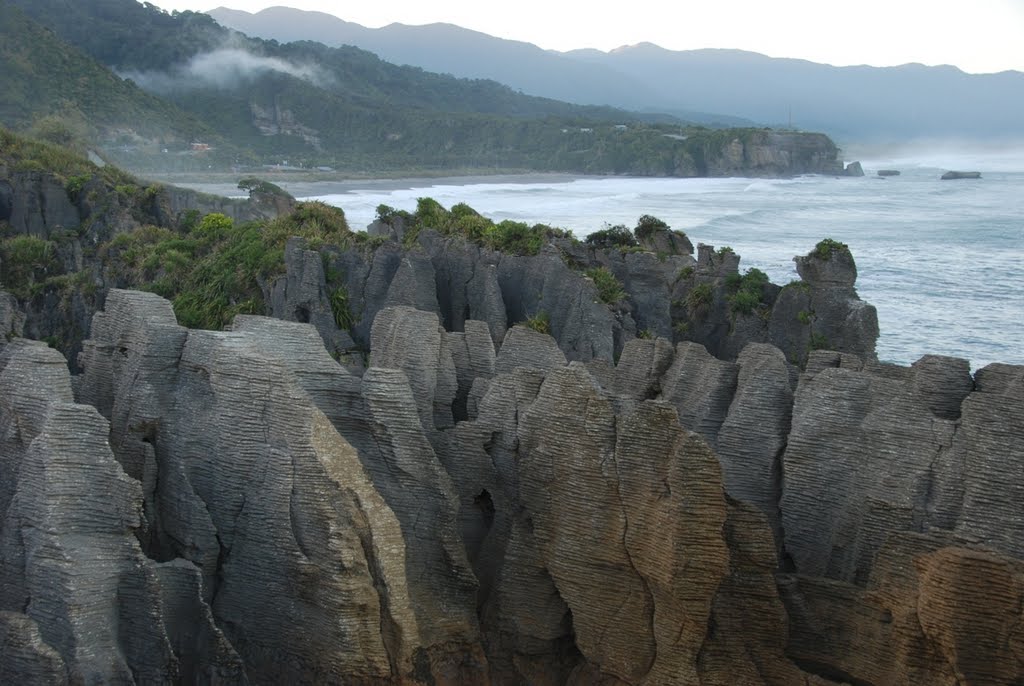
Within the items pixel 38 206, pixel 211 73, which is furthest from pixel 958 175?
pixel 38 206

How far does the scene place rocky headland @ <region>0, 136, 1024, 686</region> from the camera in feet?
36.3

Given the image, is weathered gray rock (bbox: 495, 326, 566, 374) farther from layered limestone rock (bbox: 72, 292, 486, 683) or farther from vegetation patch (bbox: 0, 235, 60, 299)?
vegetation patch (bbox: 0, 235, 60, 299)

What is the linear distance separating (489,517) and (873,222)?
212 ft

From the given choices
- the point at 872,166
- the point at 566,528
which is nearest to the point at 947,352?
the point at 566,528

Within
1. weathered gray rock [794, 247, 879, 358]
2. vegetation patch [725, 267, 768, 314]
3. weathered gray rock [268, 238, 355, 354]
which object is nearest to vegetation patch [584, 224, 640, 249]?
vegetation patch [725, 267, 768, 314]

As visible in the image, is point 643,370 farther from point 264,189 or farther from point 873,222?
point 873,222

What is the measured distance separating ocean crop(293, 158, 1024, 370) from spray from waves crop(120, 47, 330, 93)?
2735 centimetres

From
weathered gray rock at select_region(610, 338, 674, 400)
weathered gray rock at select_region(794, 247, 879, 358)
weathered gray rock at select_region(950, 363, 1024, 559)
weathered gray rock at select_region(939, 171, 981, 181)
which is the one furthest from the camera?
weathered gray rock at select_region(939, 171, 981, 181)

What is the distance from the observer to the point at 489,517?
561 inches

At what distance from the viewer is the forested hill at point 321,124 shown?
108m

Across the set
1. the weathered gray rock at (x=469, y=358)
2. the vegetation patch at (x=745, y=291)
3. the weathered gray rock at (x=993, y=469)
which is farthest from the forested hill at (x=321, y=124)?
the weathered gray rock at (x=993, y=469)

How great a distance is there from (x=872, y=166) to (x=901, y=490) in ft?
500

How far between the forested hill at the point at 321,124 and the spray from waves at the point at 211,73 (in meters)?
0.14

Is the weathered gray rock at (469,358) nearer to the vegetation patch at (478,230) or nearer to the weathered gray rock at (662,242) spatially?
the vegetation patch at (478,230)
